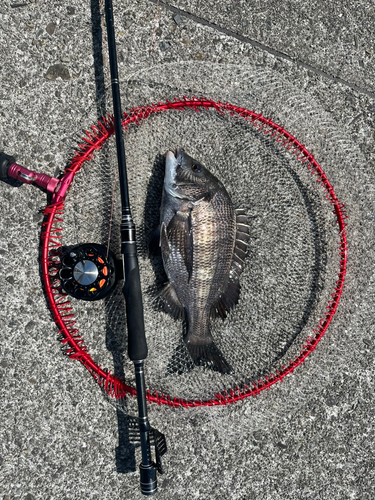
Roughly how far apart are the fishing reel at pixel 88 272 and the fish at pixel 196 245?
0.84ft

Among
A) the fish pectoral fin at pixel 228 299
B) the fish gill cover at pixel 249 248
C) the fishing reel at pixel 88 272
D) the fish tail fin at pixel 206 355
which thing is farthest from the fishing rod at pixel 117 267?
the fish pectoral fin at pixel 228 299

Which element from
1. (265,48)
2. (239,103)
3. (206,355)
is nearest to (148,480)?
(206,355)

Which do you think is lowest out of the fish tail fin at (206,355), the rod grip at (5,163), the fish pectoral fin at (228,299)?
the fish tail fin at (206,355)

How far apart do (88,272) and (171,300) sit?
0.41 meters

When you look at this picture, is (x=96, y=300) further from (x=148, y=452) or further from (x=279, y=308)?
(x=279, y=308)

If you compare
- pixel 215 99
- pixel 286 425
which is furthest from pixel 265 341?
pixel 215 99

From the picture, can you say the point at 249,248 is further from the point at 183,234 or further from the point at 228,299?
the point at 183,234

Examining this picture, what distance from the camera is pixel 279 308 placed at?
2.21 meters

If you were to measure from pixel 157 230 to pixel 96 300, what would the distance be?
46cm

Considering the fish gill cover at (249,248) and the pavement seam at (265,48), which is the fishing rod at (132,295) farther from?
the pavement seam at (265,48)

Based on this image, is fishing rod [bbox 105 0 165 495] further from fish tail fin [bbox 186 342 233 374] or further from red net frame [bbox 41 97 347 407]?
fish tail fin [bbox 186 342 233 374]

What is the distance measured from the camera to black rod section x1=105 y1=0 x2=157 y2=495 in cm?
192

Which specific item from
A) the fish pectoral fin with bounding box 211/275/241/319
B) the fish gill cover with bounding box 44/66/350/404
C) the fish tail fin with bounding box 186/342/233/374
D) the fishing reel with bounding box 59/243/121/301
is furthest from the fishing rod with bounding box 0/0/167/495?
the fish pectoral fin with bounding box 211/275/241/319

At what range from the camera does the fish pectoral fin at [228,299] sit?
2.12m
